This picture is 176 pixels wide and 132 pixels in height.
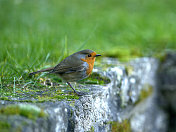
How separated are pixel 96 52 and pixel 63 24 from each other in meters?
4.06

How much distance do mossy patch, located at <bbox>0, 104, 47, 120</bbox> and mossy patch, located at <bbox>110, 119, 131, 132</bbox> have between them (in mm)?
1261

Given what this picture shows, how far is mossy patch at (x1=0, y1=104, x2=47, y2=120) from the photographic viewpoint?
1728 mm

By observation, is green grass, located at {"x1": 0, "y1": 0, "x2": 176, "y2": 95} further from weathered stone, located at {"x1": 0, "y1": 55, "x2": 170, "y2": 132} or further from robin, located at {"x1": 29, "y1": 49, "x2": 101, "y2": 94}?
weathered stone, located at {"x1": 0, "y1": 55, "x2": 170, "y2": 132}

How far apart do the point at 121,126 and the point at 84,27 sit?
364cm

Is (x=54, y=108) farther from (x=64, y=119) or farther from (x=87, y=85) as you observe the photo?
(x=87, y=85)

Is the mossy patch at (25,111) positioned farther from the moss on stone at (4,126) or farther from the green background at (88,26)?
the green background at (88,26)

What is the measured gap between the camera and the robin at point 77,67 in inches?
102

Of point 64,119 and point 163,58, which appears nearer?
point 64,119

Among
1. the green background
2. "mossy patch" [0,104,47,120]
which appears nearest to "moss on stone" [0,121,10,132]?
"mossy patch" [0,104,47,120]

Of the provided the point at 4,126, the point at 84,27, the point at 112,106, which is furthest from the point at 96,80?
the point at 84,27

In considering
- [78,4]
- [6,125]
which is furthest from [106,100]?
[78,4]

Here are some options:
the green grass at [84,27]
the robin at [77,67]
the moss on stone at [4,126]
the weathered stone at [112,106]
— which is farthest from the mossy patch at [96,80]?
the moss on stone at [4,126]

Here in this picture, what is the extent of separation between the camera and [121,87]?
342 centimetres

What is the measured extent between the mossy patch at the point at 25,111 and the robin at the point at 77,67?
84 centimetres
